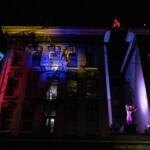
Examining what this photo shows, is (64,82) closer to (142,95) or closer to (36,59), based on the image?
(36,59)

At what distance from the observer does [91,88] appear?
1748 cm

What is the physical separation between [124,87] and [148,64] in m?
9.29

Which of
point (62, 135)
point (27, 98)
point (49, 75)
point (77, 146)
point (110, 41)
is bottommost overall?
point (77, 146)

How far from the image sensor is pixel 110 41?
21297mm

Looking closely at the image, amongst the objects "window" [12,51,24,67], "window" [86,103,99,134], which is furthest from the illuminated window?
"window" [12,51,24,67]

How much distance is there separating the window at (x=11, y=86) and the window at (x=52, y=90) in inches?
143

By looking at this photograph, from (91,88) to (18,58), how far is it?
367 inches

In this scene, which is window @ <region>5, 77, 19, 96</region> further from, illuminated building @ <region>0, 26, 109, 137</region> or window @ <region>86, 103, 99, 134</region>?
window @ <region>86, 103, 99, 134</region>

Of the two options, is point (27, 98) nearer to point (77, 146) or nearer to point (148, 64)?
point (77, 146)

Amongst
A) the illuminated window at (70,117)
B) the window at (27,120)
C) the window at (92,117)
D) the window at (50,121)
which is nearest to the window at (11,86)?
the window at (27,120)

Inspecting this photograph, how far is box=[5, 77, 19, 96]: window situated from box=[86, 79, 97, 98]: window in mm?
7602

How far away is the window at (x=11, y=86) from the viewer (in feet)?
56.7

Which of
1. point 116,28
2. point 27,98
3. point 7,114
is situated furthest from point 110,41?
point 7,114

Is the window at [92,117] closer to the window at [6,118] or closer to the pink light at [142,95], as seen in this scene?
the pink light at [142,95]
